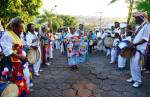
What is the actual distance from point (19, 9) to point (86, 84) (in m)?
20.2

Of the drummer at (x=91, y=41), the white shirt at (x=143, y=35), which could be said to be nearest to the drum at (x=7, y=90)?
the white shirt at (x=143, y=35)

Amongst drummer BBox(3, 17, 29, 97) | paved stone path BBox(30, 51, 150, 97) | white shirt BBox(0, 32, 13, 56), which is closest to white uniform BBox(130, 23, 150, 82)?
paved stone path BBox(30, 51, 150, 97)

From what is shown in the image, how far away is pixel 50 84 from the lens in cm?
820

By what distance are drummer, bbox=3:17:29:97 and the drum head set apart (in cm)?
24

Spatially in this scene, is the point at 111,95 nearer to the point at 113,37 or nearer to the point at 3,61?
the point at 3,61

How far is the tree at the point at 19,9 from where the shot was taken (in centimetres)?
2525

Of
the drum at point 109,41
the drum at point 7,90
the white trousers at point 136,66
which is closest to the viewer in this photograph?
the drum at point 7,90

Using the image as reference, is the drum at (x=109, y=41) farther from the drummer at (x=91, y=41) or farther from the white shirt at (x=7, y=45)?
the white shirt at (x=7, y=45)

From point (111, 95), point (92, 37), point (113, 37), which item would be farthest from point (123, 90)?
point (92, 37)

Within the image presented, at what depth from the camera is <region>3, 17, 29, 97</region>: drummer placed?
5324 millimetres

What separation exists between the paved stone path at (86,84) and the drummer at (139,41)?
1.33 feet

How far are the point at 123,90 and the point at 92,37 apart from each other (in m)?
10.5

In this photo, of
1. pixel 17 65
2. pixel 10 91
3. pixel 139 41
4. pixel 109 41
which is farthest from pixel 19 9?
pixel 10 91

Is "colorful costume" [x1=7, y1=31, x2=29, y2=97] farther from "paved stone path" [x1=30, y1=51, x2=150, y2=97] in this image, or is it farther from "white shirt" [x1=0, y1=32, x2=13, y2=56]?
"paved stone path" [x1=30, y1=51, x2=150, y2=97]
